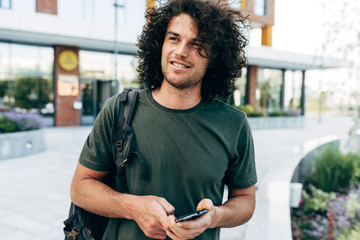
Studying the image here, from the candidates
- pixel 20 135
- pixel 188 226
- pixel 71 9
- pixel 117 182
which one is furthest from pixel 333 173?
pixel 71 9

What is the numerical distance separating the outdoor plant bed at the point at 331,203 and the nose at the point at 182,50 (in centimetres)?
290

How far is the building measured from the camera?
14.7 m

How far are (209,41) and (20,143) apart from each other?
358 inches

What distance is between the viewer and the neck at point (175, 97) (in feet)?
5.29

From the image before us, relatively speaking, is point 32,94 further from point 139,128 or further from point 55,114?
point 139,128

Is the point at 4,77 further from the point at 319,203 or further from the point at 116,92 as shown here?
the point at 319,203

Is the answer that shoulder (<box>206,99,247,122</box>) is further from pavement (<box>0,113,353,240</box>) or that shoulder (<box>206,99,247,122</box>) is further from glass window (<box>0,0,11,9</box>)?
glass window (<box>0,0,11,9</box>)

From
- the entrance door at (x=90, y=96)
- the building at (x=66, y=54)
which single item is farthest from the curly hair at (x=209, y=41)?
the entrance door at (x=90, y=96)

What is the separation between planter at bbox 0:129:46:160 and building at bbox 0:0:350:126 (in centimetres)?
627

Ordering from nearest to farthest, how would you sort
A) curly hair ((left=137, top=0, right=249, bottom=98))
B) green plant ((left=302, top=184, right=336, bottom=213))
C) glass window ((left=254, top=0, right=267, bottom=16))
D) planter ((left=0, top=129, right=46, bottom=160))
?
curly hair ((left=137, top=0, right=249, bottom=98)) < green plant ((left=302, top=184, right=336, bottom=213)) < planter ((left=0, top=129, right=46, bottom=160)) < glass window ((left=254, top=0, right=267, bottom=16))

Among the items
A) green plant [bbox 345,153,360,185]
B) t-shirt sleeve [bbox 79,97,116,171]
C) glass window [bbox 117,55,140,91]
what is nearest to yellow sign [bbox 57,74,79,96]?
glass window [bbox 117,55,140,91]

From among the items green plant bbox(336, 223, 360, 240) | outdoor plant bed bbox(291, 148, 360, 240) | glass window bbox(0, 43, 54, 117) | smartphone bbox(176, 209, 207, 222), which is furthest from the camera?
glass window bbox(0, 43, 54, 117)

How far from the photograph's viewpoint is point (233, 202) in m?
1.64

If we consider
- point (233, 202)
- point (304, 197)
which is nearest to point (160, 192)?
point (233, 202)
